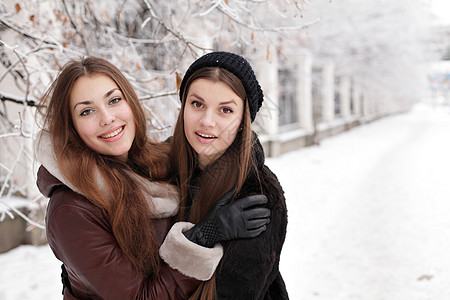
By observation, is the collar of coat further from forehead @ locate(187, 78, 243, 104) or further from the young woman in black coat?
forehead @ locate(187, 78, 243, 104)

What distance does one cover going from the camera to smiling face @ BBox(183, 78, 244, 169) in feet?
5.58

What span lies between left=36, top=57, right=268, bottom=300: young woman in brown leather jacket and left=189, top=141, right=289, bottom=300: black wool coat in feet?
0.17

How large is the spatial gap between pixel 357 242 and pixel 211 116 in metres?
4.63

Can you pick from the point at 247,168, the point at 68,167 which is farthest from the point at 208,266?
the point at 68,167

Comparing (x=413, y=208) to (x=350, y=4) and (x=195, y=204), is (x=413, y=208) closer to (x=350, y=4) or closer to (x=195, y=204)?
(x=195, y=204)

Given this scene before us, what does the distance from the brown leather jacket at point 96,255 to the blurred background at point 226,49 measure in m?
0.62

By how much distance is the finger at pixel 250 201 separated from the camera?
1.60 metres

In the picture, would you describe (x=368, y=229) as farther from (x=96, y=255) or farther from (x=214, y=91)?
(x=96, y=255)

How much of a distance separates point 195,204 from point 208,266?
0.95 ft

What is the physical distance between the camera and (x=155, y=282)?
1.56 m

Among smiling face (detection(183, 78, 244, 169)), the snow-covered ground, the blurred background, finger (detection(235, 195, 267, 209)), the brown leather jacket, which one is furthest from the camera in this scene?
the snow-covered ground

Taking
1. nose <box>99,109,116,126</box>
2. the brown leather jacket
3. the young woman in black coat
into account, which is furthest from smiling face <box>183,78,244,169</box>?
the brown leather jacket

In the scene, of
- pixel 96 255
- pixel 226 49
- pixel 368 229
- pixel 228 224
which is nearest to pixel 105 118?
pixel 96 255

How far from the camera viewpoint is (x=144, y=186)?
175cm
